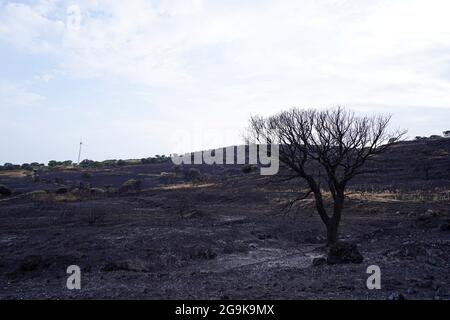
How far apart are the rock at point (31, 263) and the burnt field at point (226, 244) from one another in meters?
0.04

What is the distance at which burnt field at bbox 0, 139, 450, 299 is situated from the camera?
1132cm

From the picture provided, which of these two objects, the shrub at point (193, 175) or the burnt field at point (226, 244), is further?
the shrub at point (193, 175)

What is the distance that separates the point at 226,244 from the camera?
2056 centimetres

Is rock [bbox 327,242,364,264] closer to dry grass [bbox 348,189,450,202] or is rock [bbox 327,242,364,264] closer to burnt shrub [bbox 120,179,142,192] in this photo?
dry grass [bbox 348,189,450,202]

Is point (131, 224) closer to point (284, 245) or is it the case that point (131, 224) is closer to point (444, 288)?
point (284, 245)

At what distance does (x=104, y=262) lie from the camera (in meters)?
16.7

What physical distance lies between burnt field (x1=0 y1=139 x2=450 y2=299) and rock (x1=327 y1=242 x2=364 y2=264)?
0.39 metres

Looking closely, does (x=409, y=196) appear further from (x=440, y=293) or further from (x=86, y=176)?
(x=86, y=176)

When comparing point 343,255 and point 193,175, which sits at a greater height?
point 193,175

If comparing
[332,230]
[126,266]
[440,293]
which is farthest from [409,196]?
[440,293]

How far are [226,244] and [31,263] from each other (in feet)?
27.0

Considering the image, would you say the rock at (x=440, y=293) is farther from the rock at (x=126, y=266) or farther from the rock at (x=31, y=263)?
the rock at (x=31, y=263)

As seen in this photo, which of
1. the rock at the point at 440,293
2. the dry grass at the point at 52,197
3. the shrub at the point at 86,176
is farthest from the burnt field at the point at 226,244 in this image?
the shrub at the point at 86,176

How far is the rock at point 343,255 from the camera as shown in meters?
14.4
